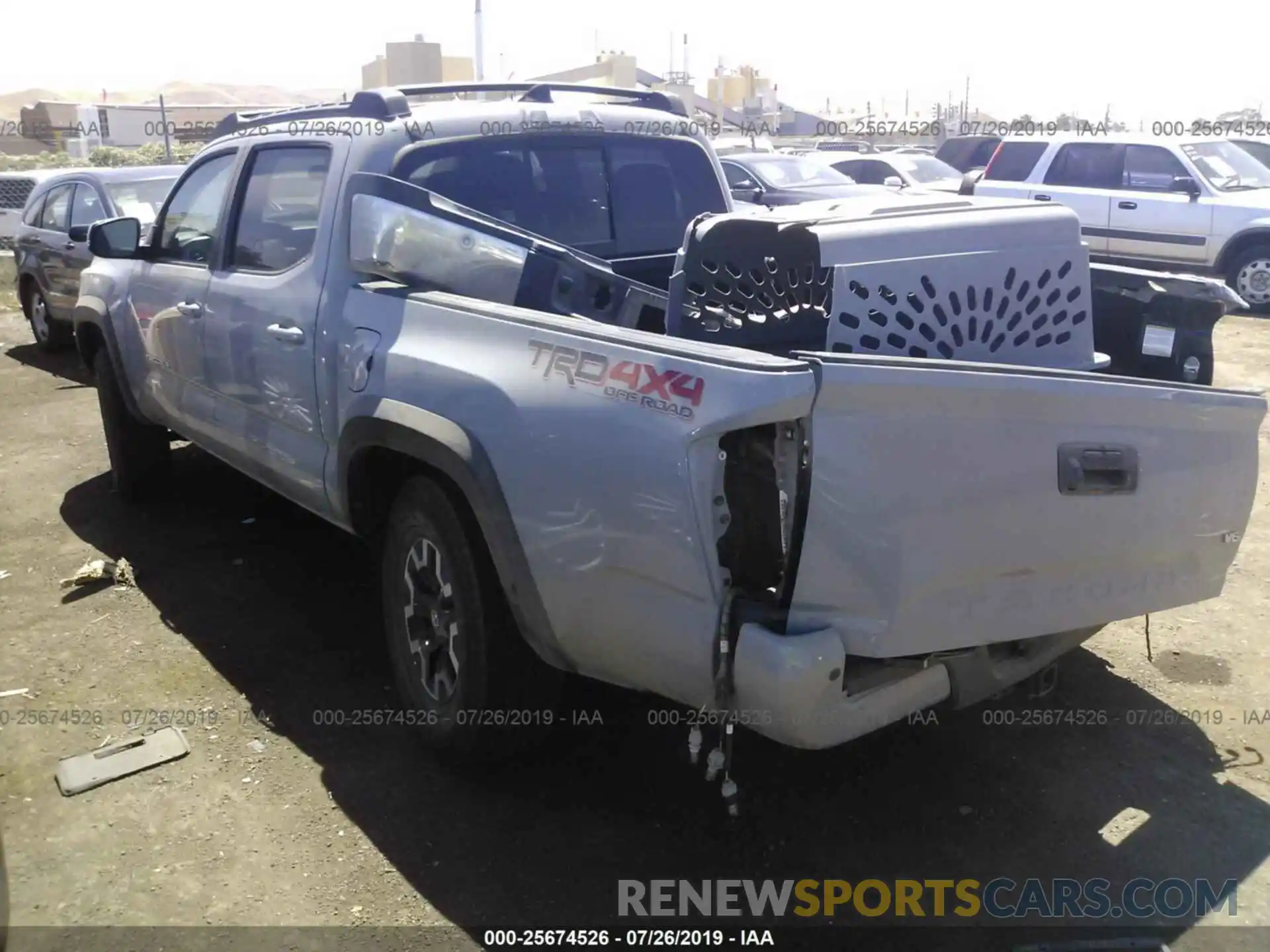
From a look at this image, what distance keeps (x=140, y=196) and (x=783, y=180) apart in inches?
320

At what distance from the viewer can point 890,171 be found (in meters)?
17.3

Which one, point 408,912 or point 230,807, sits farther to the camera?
point 230,807

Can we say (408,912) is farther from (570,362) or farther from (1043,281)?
(1043,281)

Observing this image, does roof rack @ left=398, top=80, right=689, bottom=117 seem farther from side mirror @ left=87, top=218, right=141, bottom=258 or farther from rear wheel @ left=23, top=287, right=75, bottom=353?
rear wheel @ left=23, top=287, right=75, bottom=353

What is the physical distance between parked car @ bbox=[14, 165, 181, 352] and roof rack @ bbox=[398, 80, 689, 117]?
601cm

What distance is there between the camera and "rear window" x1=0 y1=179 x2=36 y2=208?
15.5m

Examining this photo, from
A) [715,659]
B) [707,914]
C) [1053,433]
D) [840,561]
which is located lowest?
[707,914]

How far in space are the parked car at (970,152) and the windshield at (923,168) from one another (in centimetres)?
197

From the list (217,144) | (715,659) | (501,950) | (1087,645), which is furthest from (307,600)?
(1087,645)

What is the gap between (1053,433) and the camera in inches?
102

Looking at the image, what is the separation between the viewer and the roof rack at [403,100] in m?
3.94

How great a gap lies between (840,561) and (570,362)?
0.84 metres

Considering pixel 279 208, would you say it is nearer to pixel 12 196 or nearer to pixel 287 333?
pixel 287 333
